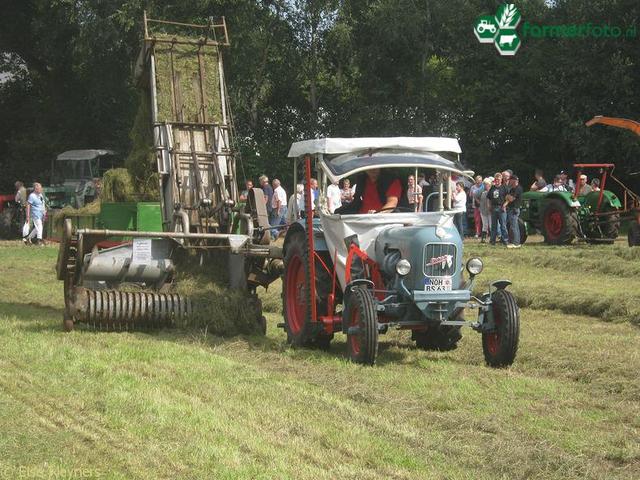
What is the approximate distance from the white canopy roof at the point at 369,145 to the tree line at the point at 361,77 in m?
21.7

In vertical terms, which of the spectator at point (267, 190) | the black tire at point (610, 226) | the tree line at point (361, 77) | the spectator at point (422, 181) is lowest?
the black tire at point (610, 226)

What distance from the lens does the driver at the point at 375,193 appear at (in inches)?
393

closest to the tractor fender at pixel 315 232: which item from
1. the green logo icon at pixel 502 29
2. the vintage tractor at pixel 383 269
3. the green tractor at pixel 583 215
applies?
the vintage tractor at pixel 383 269

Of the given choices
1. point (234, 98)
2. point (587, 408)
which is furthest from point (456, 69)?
point (587, 408)

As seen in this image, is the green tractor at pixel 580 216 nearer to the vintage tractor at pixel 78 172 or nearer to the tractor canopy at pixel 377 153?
the tractor canopy at pixel 377 153

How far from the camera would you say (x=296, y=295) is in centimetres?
1059

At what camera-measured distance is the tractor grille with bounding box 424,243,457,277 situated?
905 centimetres

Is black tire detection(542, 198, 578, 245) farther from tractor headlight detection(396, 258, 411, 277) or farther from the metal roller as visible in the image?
tractor headlight detection(396, 258, 411, 277)

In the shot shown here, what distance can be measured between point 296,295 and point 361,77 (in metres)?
26.0

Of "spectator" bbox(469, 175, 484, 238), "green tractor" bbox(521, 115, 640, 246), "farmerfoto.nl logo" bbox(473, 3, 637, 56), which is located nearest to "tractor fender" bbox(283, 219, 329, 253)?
"green tractor" bbox(521, 115, 640, 246)

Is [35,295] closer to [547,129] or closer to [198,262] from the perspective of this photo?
[198,262]

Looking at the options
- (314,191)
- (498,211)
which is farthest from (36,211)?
(314,191)

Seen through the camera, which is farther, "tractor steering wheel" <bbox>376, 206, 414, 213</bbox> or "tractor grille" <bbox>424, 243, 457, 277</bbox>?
"tractor steering wheel" <bbox>376, 206, 414, 213</bbox>

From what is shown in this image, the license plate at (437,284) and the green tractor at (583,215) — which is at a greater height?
the green tractor at (583,215)
